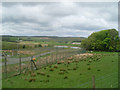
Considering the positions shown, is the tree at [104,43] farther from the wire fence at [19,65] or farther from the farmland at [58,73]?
the wire fence at [19,65]

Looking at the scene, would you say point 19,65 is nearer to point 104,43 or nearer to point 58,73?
point 58,73

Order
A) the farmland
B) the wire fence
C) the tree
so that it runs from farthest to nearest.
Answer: the tree
the wire fence
the farmland

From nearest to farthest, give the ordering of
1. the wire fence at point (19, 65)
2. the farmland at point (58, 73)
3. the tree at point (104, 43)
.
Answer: the farmland at point (58, 73) < the wire fence at point (19, 65) < the tree at point (104, 43)

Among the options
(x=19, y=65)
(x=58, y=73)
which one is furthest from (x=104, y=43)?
(x=19, y=65)

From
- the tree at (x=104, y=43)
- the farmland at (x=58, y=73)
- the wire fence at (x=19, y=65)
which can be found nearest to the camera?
the farmland at (x=58, y=73)

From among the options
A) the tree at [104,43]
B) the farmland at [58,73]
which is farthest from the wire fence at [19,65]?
the tree at [104,43]

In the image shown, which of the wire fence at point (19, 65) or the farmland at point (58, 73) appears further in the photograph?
the wire fence at point (19, 65)

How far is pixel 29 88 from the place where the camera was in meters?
9.91

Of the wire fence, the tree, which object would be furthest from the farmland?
the tree

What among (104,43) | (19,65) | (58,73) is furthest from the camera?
(104,43)

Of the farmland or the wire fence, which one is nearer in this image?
the farmland

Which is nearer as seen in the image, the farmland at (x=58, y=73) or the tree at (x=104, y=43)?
the farmland at (x=58, y=73)

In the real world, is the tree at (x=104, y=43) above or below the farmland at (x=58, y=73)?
above

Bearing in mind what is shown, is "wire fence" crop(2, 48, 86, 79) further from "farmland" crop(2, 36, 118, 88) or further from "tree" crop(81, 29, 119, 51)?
"tree" crop(81, 29, 119, 51)
